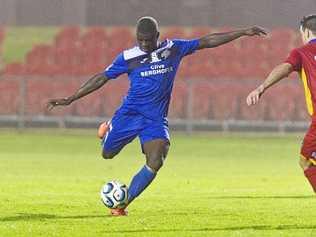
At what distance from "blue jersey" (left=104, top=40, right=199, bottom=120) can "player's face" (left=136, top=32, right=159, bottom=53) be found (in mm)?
96

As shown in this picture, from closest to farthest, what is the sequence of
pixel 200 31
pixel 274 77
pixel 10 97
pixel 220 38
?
1. pixel 274 77
2. pixel 220 38
3. pixel 10 97
4. pixel 200 31

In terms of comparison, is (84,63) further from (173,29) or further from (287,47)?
(287,47)

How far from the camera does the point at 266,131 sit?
133 ft

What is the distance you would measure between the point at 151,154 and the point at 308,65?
2.62 meters

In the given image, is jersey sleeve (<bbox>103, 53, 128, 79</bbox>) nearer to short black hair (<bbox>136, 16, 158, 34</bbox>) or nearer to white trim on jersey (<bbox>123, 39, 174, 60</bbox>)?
white trim on jersey (<bbox>123, 39, 174, 60</bbox>)

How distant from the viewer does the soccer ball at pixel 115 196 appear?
13891 millimetres

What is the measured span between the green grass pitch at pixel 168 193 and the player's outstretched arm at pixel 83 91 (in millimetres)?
1286

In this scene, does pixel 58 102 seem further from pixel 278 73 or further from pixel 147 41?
pixel 278 73

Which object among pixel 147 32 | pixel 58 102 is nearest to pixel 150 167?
pixel 58 102

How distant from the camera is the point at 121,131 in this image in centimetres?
1433

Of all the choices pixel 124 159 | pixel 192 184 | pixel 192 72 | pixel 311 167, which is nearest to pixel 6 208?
pixel 311 167

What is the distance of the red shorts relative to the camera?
12195 mm

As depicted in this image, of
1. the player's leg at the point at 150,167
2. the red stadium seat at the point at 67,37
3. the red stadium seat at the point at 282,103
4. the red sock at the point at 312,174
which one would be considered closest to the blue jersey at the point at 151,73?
the player's leg at the point at 150,167

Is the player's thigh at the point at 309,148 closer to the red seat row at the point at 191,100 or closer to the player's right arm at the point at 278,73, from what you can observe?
the player's right arm at the point at 278,73
